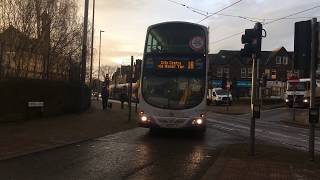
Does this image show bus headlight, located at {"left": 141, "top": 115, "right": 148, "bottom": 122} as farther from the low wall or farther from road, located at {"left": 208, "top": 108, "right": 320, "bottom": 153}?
the low wall

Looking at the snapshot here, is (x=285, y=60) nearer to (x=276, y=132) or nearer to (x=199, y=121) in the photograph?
(x=276, y=132)

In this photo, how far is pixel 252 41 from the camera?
1597cm

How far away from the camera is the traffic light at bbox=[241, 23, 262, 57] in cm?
1591

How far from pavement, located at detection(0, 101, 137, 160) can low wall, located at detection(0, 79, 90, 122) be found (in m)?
0.57

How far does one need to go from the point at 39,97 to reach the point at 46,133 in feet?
21.5

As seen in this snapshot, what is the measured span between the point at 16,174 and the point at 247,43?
24.1ft

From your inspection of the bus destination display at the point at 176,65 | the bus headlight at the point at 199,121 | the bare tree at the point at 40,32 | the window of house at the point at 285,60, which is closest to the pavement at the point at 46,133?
the bus destination display at the point at 176,65

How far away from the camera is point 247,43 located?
631 inches

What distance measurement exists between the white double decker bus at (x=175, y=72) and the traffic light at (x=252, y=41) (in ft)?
19.7

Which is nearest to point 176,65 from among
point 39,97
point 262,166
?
point 39,97

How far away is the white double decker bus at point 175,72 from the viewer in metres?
21.9

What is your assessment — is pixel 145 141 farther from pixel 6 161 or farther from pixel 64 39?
pixel 64 39

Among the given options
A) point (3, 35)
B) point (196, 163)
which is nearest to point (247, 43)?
point (196, 163)

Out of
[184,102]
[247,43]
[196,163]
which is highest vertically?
[247,43]
